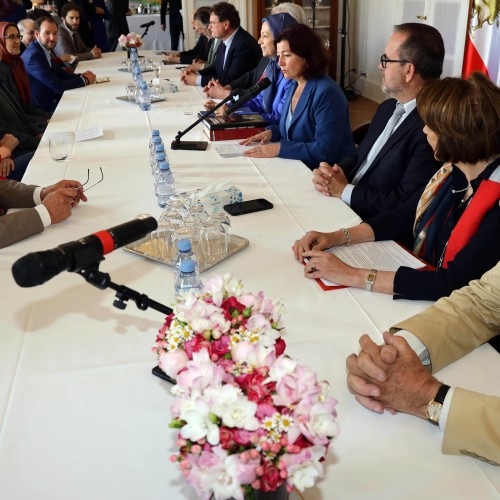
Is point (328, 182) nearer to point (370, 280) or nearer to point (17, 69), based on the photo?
point (370, 280)

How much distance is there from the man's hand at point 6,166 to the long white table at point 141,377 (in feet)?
4.20

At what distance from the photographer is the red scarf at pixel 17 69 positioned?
3.92 meters

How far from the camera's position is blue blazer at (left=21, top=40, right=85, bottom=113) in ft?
14.9

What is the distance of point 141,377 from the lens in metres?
1.15

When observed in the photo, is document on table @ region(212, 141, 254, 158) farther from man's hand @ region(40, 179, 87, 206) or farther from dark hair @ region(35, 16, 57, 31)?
dark hair @ region(35, 16, 57, 31)

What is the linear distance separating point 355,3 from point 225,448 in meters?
7.59

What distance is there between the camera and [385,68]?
2170 mm

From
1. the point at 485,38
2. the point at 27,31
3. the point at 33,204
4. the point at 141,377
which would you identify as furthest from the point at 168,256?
the point at 27,31

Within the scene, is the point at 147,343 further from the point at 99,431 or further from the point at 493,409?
the point at 493,409

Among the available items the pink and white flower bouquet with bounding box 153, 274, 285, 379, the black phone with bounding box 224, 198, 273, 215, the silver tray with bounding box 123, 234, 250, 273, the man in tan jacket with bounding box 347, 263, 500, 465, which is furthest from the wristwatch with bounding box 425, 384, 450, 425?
the black phone with bounding box 224, 198, 273, 215

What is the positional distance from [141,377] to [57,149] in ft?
5.51

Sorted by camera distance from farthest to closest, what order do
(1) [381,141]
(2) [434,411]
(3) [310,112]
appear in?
(3) [310,112], (1) [381,141], (2) [434,411]

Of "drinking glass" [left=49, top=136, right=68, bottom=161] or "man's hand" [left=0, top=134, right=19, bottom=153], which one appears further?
"man's hand" [left=0, top=134, right=19, bottom=153]

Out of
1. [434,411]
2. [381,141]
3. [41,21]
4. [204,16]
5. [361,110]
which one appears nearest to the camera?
[434,411]
